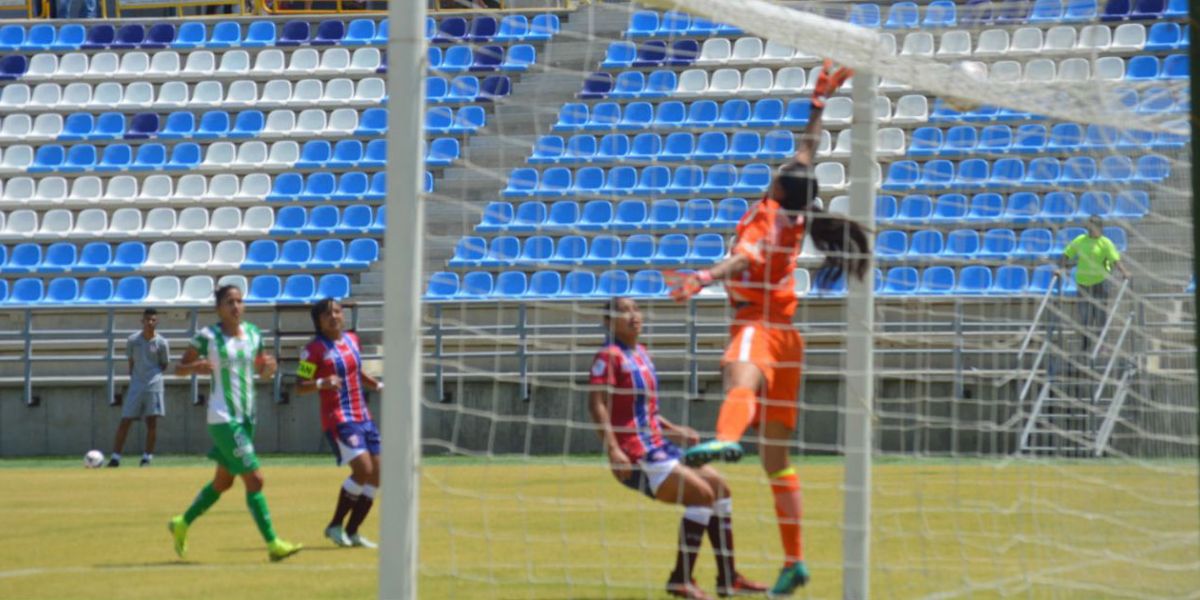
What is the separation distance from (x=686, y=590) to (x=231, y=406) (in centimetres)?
357

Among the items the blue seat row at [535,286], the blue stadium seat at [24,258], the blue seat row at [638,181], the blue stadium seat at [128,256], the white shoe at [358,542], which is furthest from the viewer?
the blue stadium seat at [24,258]

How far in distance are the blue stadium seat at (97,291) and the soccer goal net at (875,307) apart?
448 cm

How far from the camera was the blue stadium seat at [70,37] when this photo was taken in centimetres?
2703

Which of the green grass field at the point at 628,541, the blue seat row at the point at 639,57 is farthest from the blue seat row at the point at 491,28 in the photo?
the green grass field at the point at 628,541

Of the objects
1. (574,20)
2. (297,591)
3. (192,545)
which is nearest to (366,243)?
(574,20)

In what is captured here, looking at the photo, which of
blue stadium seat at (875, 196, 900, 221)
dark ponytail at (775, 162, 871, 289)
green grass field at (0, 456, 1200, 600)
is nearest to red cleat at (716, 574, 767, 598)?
green grass field at (0, 456, 1200, 600)

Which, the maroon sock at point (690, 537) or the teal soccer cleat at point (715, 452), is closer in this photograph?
the teal soccer cleat at point (715, 452)

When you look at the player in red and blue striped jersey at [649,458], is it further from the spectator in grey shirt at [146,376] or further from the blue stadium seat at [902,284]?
the spectator in grey shirt at [146,376]

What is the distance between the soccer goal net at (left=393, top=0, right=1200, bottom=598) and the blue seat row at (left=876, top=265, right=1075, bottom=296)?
2.9 inches

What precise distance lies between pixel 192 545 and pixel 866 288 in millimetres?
5403

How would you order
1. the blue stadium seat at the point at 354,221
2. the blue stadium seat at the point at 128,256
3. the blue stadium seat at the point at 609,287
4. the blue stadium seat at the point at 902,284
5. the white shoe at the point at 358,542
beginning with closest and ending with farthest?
the white shoe at the point at 358,542 < the blue stadium seat at the point at 902,284 < the blue stadium seat at the point at 609,287 < the blue stadium seat at the point at 354,221 < the blue stadium seat at the point at 128,256

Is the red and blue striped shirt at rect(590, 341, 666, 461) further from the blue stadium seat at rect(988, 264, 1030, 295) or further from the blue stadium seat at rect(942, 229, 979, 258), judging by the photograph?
the blue stadium seat at rect(942, 229, 979, 258)

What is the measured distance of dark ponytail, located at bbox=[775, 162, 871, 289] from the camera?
7.44 metres

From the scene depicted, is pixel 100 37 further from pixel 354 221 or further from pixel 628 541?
pixel 628 541
